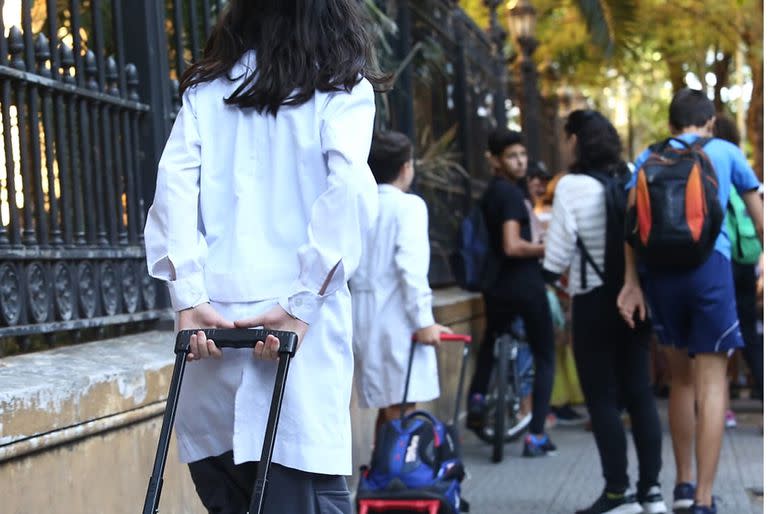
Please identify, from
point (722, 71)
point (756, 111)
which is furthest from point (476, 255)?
point (722, 71)

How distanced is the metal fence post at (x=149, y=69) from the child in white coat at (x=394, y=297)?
110 centimetres

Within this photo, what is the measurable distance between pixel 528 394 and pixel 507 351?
0.77 m

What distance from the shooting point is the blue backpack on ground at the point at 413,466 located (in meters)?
5.12

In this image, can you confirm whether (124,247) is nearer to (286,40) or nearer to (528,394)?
(286,40)

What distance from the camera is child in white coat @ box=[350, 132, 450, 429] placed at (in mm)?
5910

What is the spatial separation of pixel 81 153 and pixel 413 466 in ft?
5.59

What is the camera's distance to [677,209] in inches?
224

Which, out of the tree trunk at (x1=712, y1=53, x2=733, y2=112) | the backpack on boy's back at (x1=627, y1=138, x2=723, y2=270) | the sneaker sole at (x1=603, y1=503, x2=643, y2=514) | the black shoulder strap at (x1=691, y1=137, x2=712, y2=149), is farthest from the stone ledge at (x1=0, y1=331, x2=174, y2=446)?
the tree trunk at (x1=712, y1=53, x2=733, y2=112)

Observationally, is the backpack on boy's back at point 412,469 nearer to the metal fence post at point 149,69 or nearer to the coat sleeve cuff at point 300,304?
the metal fence post at point 149,69

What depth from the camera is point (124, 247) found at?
507 centimetres

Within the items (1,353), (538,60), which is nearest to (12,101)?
(1,353)

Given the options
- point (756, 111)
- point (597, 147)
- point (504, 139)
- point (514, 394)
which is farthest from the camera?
point (756, 111)

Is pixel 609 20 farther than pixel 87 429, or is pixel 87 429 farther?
pixel 609 20

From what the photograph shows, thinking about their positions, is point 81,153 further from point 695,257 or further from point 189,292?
point 695,257
